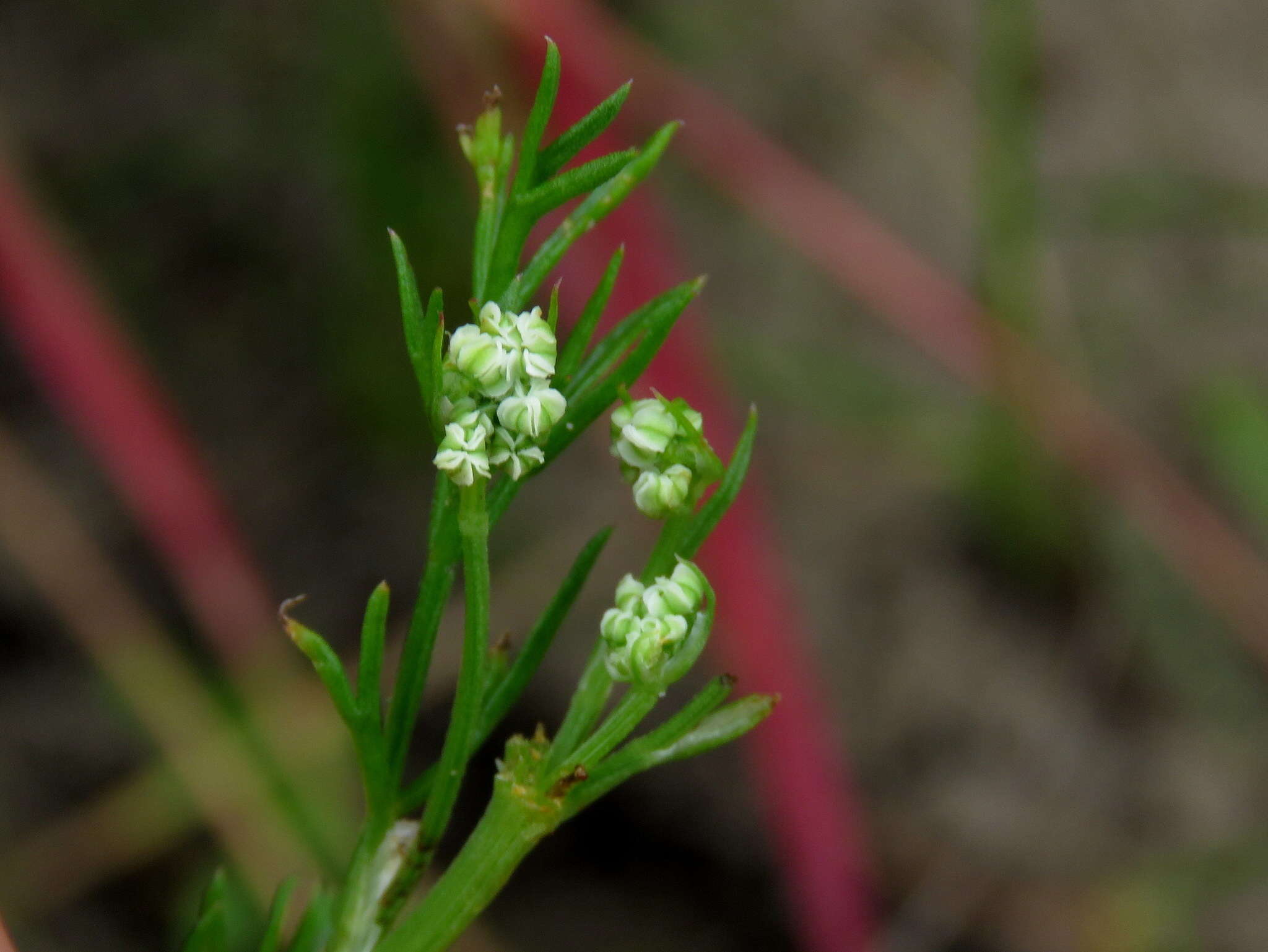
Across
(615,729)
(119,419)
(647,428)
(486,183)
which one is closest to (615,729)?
(615,729)

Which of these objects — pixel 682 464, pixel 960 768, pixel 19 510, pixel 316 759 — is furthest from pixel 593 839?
pixel 682 464

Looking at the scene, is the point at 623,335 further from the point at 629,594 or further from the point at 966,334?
the point at 966,334

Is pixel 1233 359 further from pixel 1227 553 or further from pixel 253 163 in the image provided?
pixel 253 163

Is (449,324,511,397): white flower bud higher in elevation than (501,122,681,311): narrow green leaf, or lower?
lower

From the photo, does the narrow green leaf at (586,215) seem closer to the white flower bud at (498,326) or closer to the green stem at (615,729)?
the white flower bud at (498,326)

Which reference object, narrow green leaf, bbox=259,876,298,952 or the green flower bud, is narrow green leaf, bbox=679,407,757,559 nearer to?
the green flower bud

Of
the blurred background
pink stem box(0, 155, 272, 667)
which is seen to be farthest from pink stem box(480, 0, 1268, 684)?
pink stem box(0, 155, 272, 667)

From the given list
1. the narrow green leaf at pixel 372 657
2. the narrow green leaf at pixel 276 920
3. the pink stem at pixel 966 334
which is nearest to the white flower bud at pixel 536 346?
the narrow green leaf at pixel 372 657
